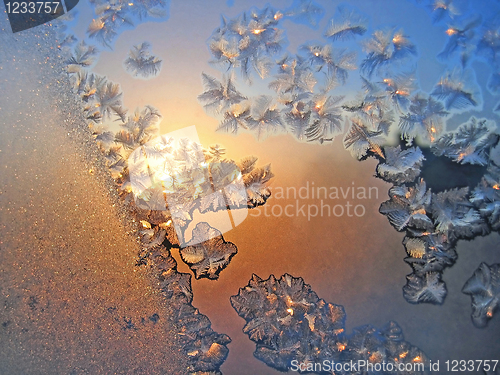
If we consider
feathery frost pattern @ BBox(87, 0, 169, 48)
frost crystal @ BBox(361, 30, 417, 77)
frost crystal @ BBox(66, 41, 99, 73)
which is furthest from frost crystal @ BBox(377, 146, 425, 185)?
frost crystal @ BBox(66, 41, 99, 73)

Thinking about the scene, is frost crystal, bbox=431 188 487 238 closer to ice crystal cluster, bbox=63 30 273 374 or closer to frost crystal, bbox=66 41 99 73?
ice crystal cluster, bbox=63 30 273 374

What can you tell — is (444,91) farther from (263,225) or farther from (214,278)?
(214,278)

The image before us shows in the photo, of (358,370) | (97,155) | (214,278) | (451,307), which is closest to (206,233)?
(214,278)

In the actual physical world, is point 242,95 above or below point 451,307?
above

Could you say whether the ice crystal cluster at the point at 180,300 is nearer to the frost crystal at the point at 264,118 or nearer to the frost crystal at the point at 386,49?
the frost crystal at the point at 264,118

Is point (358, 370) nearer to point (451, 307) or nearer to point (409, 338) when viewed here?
point (409, 338)

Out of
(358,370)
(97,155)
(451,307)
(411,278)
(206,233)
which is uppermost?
(97,155)

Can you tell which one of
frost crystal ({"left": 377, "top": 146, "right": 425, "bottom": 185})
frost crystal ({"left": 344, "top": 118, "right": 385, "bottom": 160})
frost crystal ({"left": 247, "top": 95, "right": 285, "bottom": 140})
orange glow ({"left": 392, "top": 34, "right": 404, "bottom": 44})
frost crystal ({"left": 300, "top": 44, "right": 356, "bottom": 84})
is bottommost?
frost crystal ({"left": 377, "top": 146, "right": 425, "bottom": 185})
